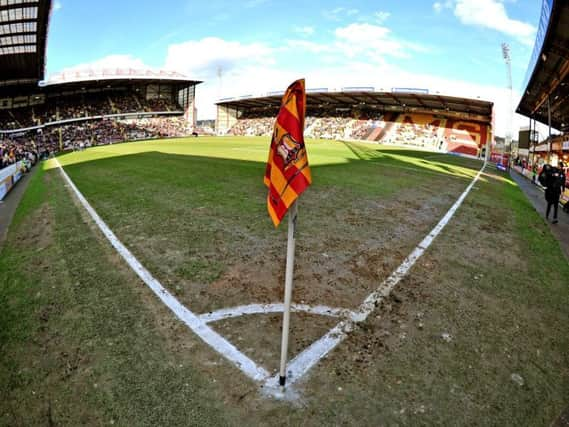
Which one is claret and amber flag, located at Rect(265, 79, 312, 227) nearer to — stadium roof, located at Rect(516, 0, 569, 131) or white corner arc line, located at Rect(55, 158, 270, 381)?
white corner arc line, located at Rect(55, 158, 270, 381)

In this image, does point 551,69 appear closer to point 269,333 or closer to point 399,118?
point 269,333

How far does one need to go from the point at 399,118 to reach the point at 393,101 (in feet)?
14.0

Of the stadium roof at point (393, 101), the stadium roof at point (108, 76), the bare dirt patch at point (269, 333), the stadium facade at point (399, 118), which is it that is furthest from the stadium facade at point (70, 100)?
the bare dirt patch at point (269, 333)

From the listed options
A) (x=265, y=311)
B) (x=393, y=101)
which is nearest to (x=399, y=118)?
(x=393, y=101)

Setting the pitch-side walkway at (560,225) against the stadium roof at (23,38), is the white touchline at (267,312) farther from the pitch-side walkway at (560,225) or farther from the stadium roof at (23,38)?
the stadium roof at (23,38)

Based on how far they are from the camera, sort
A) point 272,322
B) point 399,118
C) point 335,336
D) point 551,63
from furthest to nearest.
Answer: point 399,118 → point 551,63 → point 272,322 → point 335,336

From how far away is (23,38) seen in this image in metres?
33.7

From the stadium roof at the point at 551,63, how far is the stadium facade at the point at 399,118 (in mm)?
11244

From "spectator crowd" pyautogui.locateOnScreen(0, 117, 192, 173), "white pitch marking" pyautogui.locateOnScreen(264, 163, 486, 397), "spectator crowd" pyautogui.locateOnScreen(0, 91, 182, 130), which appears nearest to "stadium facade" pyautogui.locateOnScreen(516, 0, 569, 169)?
"white pitch marking" pyautogui.locateOnScreen(264, 163, 486, 397)

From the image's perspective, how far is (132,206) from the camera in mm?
9875

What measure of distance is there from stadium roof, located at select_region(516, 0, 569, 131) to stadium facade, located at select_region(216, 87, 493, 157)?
36.9 ft

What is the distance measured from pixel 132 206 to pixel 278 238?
515cm

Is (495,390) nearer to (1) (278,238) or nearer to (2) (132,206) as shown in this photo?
(1) (278,238)

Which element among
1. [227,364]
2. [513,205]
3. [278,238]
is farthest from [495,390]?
[513,205]
